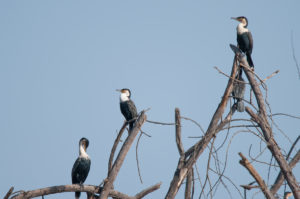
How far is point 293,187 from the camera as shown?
10.4 ft

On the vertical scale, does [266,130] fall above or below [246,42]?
below

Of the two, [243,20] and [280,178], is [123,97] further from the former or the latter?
[280,178]

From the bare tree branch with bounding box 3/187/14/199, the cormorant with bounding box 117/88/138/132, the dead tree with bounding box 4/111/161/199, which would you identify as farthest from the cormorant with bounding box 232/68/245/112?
the bare tree branch with bounding box 3/187/14/199

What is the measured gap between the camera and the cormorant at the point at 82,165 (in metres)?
5.75

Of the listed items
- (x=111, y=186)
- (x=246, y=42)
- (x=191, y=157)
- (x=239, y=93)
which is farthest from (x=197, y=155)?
(x=246, y=42)

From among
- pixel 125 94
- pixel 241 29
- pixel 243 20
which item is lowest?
pixel 125 94

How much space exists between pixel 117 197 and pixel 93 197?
0.29 metres

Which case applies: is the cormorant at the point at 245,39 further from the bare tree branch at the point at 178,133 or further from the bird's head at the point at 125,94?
the bare tree branch at the point at 178,133

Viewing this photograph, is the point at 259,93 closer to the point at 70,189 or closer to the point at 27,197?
the point at 70,189

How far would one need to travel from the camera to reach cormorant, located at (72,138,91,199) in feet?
18.9

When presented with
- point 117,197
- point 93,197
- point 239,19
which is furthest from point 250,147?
point 239,19

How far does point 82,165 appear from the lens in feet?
18.9

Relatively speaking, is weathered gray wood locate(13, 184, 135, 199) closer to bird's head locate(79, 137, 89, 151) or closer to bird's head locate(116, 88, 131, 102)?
bird's head locate(79, 137, 89, 151)

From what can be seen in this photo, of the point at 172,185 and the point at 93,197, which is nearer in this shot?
the point at 172,185
